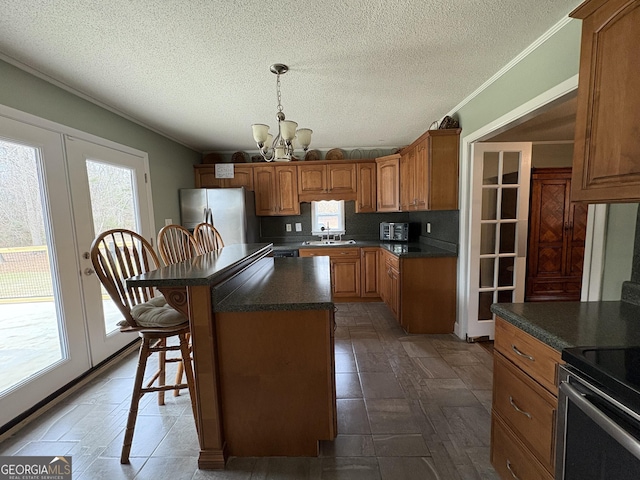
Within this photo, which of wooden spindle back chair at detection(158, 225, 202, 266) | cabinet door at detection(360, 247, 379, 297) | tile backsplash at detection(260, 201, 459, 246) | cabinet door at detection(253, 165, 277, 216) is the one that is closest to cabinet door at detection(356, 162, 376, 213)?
tile backsplash at detection(260, 201, 459, 246)

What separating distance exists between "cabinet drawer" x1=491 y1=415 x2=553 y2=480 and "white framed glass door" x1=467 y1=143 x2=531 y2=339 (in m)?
1.54

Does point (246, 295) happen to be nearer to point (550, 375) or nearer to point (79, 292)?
point (550, 375)

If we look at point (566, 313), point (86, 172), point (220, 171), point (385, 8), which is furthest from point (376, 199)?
point (86, 172)

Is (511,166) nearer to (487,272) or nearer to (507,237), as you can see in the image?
(507,237)

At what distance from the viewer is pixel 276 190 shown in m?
4.17

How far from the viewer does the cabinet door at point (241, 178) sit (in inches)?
162

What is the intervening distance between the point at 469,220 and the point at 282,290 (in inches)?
79.3

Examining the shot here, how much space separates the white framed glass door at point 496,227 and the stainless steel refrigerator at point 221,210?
8.94ft

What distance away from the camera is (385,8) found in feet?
4.55

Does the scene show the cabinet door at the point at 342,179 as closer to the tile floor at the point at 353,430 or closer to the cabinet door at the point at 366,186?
the cabinet door at the point at 366,186

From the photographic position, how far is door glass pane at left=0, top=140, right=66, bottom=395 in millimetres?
1736

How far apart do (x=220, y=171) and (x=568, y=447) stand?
4.35m

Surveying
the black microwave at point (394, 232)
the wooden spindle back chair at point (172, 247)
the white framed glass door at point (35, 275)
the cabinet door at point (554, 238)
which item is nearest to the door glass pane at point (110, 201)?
the white framed glass door at point (35, 275)

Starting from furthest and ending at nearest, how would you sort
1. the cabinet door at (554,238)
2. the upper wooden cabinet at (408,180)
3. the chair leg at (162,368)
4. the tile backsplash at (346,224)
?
1. the tile backsplash at (346,224)
2. the cabinet door at (554,238)
3. the upper wooden cabinet at (408,180)
4. the chair leg at (162,368)
